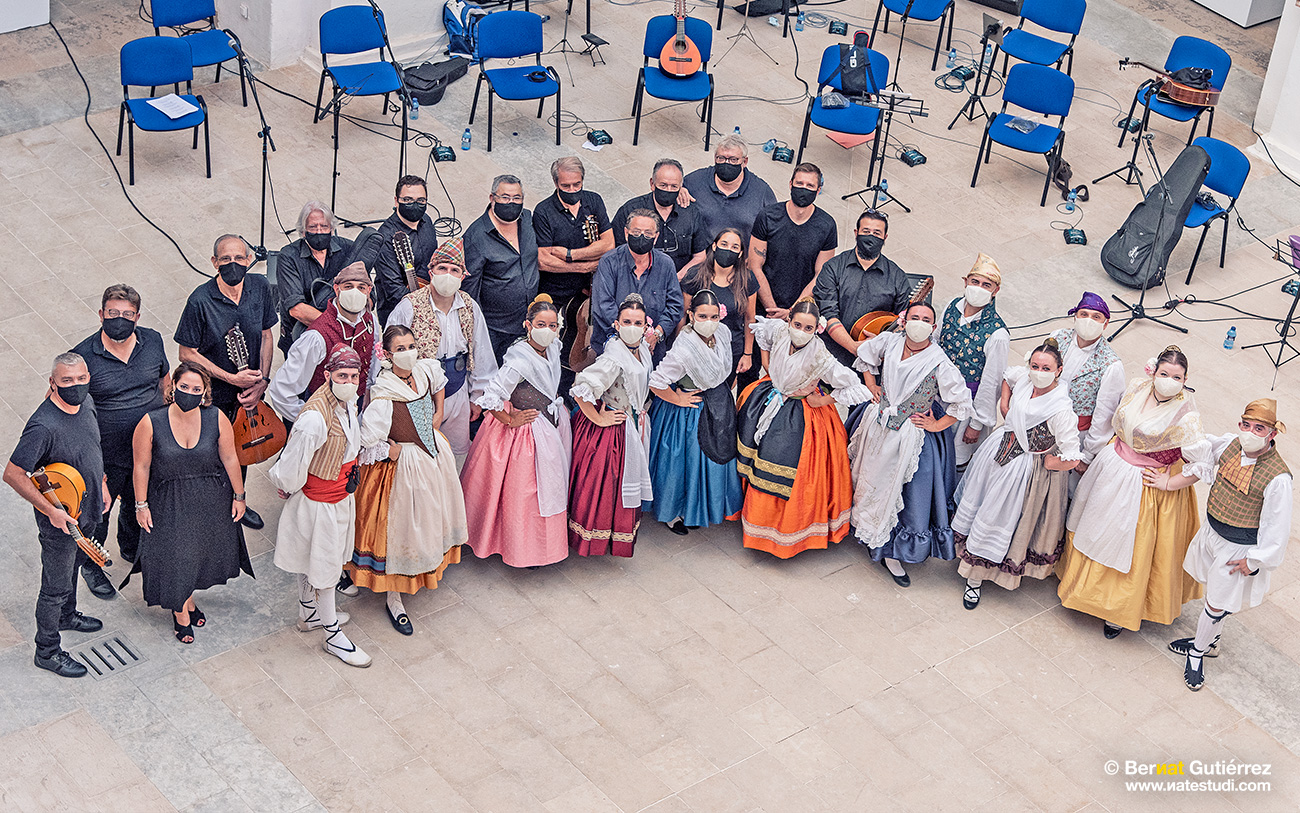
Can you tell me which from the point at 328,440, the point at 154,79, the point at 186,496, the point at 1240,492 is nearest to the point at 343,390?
the point at 328,440

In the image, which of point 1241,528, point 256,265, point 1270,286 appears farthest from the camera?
point 1270,286

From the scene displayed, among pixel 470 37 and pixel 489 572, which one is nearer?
pixel 489 572

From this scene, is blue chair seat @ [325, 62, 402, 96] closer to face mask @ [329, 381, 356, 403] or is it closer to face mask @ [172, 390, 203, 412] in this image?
face mask @ [329, 381, 356, 403]

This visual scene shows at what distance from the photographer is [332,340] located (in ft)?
22.9

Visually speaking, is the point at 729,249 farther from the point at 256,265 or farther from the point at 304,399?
the point at 256,265

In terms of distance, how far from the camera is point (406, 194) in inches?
299

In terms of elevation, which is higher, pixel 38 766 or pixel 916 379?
pixel 916 379

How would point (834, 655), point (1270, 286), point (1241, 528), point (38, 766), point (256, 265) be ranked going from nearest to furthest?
point (38, 766)
point (1241, 528)
point (834, 655)
point (256, 265)
point (1270, 286)

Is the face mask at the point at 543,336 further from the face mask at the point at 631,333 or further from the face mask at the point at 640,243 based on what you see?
the face mask at the point at 640,243

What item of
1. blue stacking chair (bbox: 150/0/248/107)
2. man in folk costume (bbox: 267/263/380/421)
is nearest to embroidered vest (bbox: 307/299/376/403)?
man in folk costume (bbox: 267/263/380/421)

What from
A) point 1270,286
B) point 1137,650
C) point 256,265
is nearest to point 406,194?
point 256,265

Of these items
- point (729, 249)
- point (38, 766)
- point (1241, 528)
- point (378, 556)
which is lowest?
point (38, 766)

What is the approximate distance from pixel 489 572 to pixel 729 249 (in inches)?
75.2

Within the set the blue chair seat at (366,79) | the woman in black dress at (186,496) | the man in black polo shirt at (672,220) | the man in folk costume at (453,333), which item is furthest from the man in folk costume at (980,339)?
the blue chair seat at (366,79)
